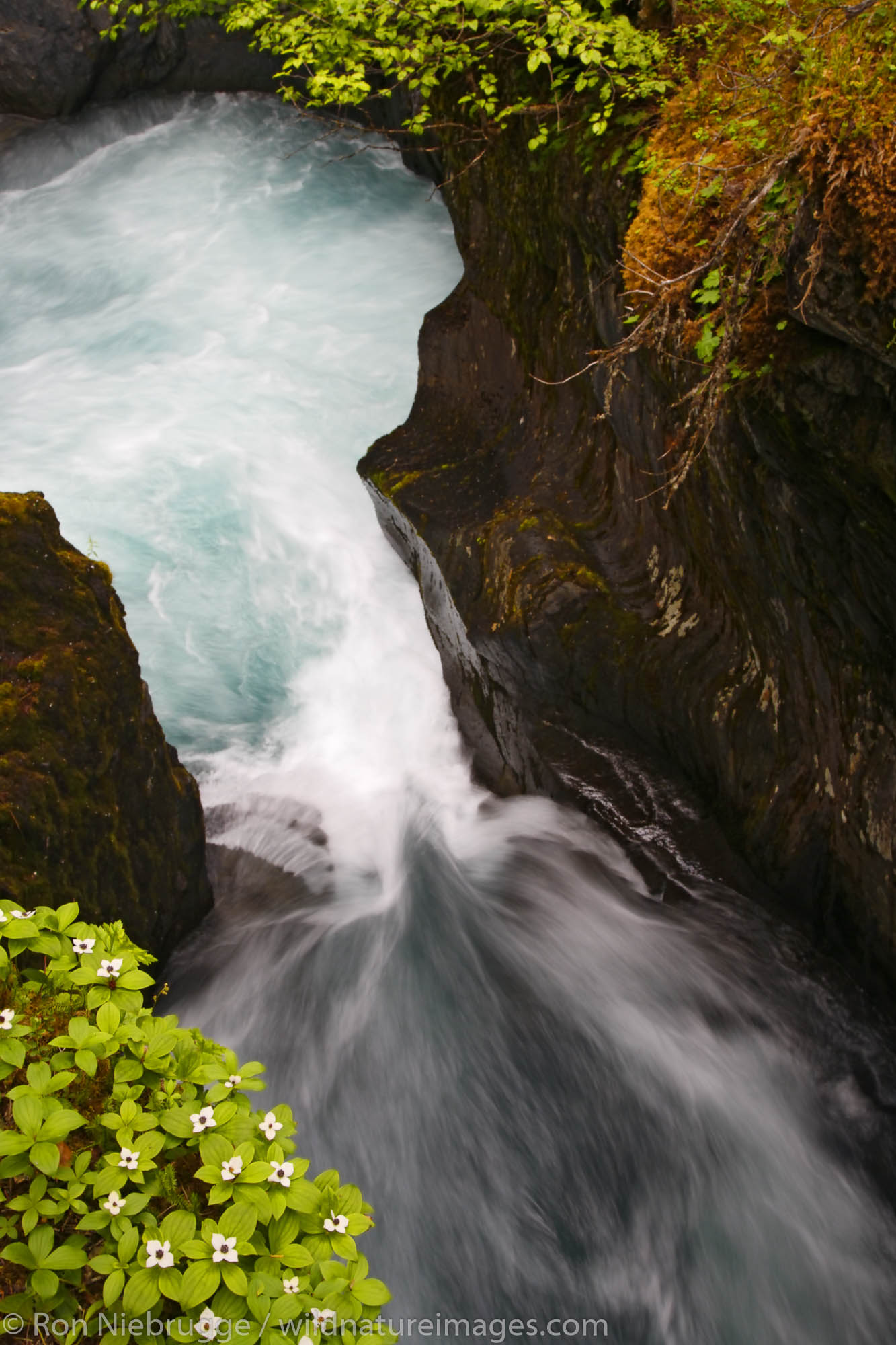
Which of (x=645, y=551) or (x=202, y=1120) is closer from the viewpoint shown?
(x=202, y=1120)

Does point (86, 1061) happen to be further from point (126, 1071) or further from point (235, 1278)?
point (235, 1278)

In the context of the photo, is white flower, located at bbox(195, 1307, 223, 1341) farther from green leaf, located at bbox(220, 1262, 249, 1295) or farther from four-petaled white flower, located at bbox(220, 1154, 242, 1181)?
four-petaled white flower, located at bbox(220, 1154, 242, 1181)

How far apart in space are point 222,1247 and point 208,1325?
145mm

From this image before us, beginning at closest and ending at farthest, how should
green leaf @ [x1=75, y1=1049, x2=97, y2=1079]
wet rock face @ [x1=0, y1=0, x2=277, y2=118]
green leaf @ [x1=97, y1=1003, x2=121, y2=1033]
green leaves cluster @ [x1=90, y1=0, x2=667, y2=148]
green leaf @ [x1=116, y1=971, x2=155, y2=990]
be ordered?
green leaf @ [x1=75, y1=1049, x2=97, y2=1079] → green leaf @ [x1=97, y1=1003, x2=121, y2=1033] → green leaf @ [x1=116, y1=971, x2=155, y2=990] → green leaves cluster @ [x1=90, y1=0, x2=667, y2=148] → wet rock face @ [x1=0, y1=0, x2=277, y2=118]

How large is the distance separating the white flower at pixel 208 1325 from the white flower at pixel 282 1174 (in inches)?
11.6

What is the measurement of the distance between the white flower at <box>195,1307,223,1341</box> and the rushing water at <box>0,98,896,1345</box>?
195 centimetres

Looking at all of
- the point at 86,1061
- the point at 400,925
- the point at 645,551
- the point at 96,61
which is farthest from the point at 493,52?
the point at 96,61

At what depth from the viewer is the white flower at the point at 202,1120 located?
7.63 ft

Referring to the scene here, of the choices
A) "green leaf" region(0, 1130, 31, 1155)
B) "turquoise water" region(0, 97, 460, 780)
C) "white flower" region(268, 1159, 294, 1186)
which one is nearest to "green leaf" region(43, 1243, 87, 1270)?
"green leaf" region(0, 1130, 31, 1155)

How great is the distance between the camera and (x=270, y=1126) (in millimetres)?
2381

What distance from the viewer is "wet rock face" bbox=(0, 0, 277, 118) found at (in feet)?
38.1

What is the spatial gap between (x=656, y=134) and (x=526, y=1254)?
4.70 meters

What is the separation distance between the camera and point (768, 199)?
3.53 m

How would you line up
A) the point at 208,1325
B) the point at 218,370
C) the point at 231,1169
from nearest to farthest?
the point at 208,1325
the point at 231,1169
the point at 218,370
